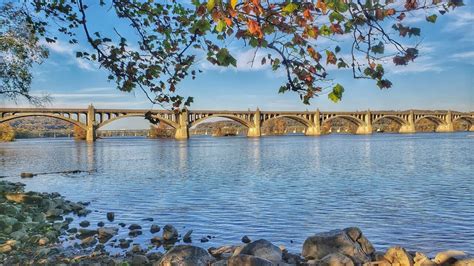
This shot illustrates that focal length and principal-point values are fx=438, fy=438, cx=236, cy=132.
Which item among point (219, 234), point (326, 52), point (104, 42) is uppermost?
point (104, 42)

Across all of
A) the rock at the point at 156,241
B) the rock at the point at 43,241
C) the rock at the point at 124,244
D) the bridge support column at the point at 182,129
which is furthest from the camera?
the bridge support column at the point at 182,129

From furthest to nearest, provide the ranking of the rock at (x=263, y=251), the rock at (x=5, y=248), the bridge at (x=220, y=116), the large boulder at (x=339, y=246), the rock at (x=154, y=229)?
the bridge at (x=220, y=116)
the rock at (x=154, y=229)
the rock at (x=5, y=248)
the large boulder at (x=339, y=246)
the rock at (x=263, y=251)

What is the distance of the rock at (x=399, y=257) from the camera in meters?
10.3

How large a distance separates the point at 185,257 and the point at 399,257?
5.04m

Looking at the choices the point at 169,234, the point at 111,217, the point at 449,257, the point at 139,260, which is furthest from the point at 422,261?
the point at 111,217

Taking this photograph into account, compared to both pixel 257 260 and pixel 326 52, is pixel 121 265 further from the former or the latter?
pixel 326 52

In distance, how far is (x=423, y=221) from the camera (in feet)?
55.6

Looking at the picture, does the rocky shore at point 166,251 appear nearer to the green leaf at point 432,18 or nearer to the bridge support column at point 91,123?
the green leaf at point 432,18

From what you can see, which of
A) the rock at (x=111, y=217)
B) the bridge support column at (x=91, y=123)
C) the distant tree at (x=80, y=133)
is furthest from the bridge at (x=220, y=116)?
the rock at (x=111, y=217)

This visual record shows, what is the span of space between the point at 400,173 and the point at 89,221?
87.0ft

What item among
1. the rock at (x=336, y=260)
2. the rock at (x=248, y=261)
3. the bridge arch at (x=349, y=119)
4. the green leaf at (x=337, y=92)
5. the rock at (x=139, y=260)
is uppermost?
the bridge arch at (x=349, y=119)

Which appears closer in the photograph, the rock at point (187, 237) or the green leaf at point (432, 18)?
the green leaf at point (432, 18)

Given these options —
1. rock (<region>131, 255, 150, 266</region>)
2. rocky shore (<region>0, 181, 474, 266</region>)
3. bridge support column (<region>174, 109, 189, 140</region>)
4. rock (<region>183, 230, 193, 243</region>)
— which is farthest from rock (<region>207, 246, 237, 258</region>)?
bridge support column (<region>174, 109, 189, 140</region>)

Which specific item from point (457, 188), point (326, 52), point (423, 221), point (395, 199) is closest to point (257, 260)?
point (326, 52)
